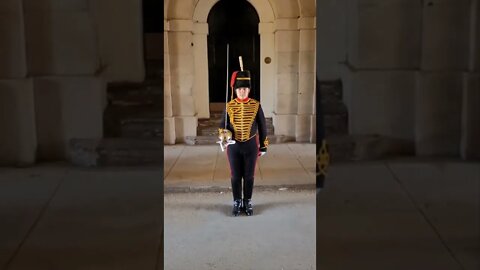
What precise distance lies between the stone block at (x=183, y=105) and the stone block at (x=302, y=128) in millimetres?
1611

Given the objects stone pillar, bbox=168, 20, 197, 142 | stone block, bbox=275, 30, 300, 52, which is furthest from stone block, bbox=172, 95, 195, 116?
stone block, bbox=275, 30, 300, 52

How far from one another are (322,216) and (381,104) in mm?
347

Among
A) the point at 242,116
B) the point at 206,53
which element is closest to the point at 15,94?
the point at 242,116

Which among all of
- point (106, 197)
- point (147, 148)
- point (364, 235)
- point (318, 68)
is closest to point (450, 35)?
point (318, 68)

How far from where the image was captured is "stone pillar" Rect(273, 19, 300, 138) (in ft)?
25.8

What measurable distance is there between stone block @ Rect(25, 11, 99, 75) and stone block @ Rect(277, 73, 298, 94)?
269 inches

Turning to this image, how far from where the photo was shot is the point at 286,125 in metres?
7.97

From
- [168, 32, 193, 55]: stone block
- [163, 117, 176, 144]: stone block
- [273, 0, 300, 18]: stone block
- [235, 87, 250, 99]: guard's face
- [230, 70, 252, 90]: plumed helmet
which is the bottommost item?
[163, 117, 176, 144]: stone block

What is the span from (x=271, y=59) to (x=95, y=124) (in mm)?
7136

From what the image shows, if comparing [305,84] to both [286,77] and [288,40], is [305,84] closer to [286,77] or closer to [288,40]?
[286,77]

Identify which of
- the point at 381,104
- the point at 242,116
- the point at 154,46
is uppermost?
the point at 154,46

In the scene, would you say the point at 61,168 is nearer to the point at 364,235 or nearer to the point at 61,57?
the point at 61,57

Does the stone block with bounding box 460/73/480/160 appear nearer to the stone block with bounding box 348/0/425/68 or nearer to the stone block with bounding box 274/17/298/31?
the stone block with bounding box 348/0/425/68

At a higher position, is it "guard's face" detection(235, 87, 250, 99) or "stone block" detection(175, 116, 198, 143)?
"guard's face" detection(235, 87, 250, 99)
